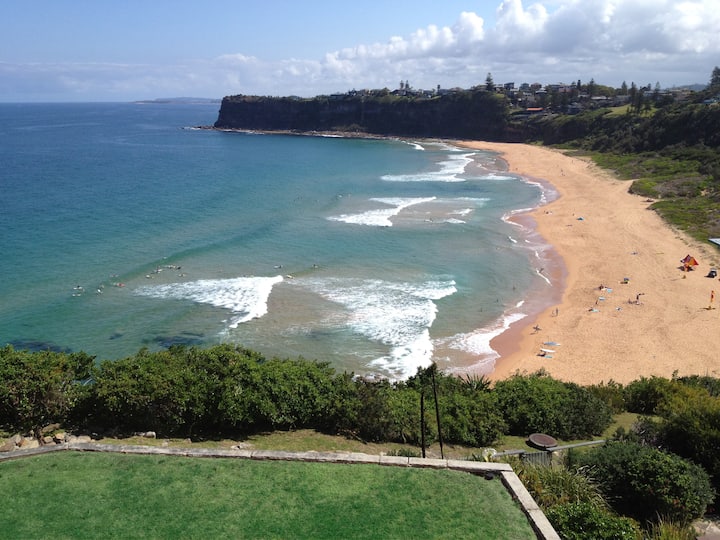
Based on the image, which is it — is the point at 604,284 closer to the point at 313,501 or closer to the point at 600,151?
the point at 313,501

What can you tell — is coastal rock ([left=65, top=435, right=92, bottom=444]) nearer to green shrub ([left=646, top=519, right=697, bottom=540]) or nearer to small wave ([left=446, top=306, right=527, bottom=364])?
green shrub ([left=646, top=519, right=697, bottom=540])

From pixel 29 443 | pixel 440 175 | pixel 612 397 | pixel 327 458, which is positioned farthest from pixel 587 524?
pixel 440 175

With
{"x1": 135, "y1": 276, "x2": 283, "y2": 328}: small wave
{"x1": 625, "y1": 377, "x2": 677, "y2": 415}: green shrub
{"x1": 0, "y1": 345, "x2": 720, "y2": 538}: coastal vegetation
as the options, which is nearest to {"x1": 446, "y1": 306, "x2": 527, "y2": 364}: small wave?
{"x1": 625, "y1": 377, "x2": 677, "y2": 415}: green shrub

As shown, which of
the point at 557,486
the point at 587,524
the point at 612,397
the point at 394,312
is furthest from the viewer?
the point at 394,312

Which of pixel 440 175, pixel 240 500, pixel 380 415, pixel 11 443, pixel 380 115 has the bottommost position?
pixel 380 415

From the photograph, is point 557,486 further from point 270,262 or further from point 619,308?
point 270,262

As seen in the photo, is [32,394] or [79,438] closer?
[79,438]

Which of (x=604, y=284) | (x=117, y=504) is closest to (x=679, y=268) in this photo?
(x=604, y=284)
